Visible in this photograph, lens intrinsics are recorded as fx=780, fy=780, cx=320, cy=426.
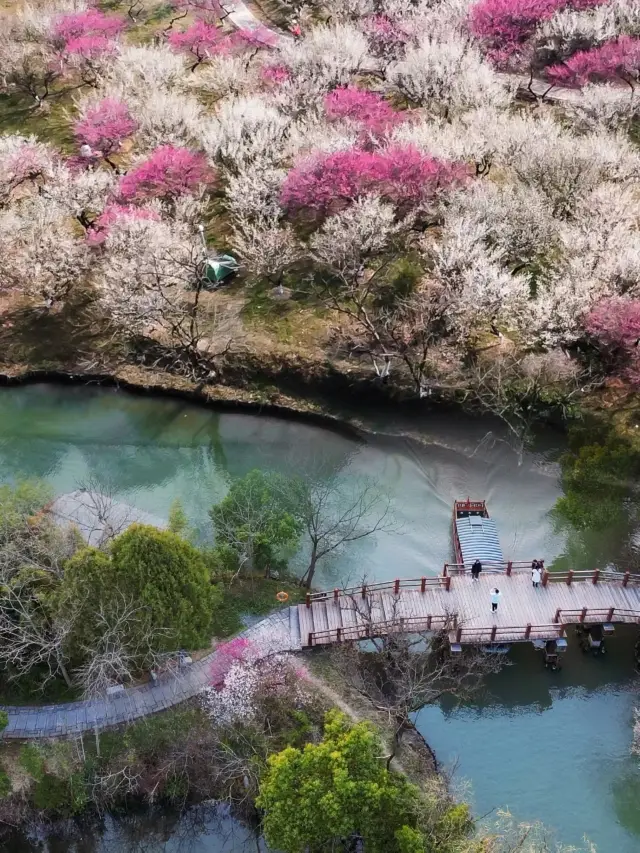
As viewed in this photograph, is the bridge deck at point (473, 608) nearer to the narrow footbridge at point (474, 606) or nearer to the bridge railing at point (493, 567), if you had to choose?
the narrow footbridge at point (474, 606)

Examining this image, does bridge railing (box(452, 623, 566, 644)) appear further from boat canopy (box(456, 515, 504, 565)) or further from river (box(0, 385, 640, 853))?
boat canopy (box(456, 515, 504, 565))

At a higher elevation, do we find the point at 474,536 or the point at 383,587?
the point at 474,536

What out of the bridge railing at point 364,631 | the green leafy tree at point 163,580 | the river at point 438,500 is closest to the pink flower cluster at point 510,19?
the river at point 438,500

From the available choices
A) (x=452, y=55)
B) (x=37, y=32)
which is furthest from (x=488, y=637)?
(x=37, y=32)

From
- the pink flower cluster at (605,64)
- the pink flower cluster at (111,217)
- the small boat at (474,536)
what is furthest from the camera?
the pink flower cluster at (605,64)

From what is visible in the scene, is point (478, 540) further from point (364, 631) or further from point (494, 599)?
point (364, 631)

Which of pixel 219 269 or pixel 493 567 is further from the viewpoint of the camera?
pixel 219 269

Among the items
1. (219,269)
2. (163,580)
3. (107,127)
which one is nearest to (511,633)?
(163,580)
